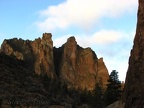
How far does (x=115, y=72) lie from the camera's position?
68312mm

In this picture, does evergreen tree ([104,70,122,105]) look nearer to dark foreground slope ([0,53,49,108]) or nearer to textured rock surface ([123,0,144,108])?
dark foreground slope ([0,53,49,108])

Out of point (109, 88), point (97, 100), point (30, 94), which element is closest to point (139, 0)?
point (109, 88)

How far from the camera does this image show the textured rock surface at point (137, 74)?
12544 millimetres

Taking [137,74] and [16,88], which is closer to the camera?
[137,74]

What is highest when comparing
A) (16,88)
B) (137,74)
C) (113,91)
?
(16,88)

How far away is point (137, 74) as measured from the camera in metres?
12.9

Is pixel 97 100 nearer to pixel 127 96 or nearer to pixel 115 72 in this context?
pixel 115 72

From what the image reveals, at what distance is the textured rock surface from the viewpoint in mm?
12544

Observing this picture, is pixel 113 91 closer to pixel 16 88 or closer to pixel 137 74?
pixel 16 88

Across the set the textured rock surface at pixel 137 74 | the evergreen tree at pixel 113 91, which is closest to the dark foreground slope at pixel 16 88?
the evergreen tree at pixel 113 91

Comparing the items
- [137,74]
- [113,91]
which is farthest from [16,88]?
[137,74]

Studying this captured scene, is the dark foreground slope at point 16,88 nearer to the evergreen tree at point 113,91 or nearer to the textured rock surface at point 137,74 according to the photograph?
the evergreen tree at point 113,91

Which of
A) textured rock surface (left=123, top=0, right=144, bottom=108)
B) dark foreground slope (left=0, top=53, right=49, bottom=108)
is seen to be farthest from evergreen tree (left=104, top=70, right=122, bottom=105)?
textured rock surface (left=123, top=0, right=144, bottom=108)

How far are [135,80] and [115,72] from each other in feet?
183
